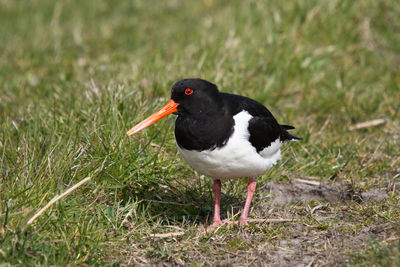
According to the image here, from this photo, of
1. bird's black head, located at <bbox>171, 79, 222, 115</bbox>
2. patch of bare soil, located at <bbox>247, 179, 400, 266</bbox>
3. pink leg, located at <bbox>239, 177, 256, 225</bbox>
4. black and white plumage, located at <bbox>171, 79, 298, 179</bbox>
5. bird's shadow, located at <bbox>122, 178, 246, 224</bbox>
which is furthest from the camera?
bird's shadow, located at <bbox>122, 178, 246, 224</bbox>

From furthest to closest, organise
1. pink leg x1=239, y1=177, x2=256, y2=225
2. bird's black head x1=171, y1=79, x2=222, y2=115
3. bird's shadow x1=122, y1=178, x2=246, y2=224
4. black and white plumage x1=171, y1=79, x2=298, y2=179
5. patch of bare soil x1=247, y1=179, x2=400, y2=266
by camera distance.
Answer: bird's shadow x1=122, y1=178, x2=246, y2=224 → pink leg x1=239, y1=177, x2=256, y2=225 → bird's black head x1=171, y1=79, x2=222, y2=115 → black and white plumage x1=171, y1=79, x2=298, y2=179 → patch of bare soil x1=247, y1=179, x2=400, y2=266

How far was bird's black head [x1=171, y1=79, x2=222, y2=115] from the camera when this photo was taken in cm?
385

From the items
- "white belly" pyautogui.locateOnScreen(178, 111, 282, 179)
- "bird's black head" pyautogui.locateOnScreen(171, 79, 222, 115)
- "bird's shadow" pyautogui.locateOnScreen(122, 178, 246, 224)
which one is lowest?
"bird's shadow" pyautogui.locateOnScreen(122, 178, 246, 224)

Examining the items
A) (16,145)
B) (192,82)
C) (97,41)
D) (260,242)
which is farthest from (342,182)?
(97,41)

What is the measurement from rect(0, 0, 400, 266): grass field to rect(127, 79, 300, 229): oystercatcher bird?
0.49m

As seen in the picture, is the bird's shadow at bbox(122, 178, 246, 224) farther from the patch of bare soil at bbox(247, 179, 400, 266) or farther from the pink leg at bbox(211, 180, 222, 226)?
the patch of bare soil at bbox(247, 179, 400, 266)

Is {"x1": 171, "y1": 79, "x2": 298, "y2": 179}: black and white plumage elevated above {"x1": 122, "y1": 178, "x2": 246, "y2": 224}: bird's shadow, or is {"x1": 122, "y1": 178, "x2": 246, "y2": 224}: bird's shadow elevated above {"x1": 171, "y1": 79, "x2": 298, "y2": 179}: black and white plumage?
{"x1": 171, "y1": 79, "x2": 298, "y2": 179}: black and white plumage

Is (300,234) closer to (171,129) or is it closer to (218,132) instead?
(218,132)

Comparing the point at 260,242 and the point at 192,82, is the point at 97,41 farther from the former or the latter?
the point at 260,242

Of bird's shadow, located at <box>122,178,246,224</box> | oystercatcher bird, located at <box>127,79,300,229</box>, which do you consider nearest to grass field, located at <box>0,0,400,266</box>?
bird's shadow, located at <box>122,178,246,224</box>

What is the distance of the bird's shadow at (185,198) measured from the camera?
429cm

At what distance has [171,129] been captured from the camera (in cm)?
510

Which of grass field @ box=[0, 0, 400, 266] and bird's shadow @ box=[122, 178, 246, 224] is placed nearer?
grass field @ box=[0, 0, 400, 266]

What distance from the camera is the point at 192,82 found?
3877 mm
